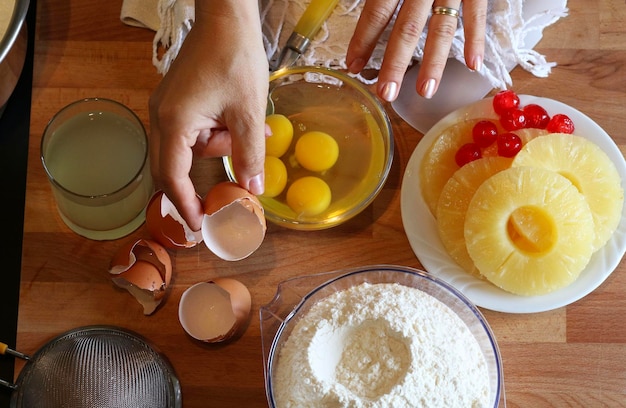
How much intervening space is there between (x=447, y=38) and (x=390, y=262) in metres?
0.45

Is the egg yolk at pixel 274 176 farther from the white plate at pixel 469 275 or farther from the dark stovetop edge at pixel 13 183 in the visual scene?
the dark stovetop edge at pixel 13 183

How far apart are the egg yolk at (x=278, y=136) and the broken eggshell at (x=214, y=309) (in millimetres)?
270

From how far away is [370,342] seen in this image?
1197 mm

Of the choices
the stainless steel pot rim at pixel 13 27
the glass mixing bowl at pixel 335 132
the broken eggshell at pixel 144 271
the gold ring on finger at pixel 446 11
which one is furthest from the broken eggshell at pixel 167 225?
the gold ring on finger at pixel 446 11

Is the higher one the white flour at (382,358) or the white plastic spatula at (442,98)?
the white plastic spatula at (442,98)

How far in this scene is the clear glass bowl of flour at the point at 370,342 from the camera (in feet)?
3.79

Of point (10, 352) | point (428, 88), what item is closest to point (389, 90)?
point (428, 88)

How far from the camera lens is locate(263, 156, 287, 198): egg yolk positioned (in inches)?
56.5

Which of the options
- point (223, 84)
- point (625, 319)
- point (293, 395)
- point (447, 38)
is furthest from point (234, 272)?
point (625, 319)

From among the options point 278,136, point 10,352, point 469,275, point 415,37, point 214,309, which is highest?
point 415,37

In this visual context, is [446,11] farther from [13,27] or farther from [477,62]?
[13,27]

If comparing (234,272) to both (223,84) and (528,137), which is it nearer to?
(223,84)

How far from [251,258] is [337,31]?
503 mm

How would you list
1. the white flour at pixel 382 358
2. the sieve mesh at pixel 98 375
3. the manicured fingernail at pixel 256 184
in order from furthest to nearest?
the sieve mesh at pixel 98 375
the manicured fingernail at pixel 256 184
the white flour at pixel 382 358
